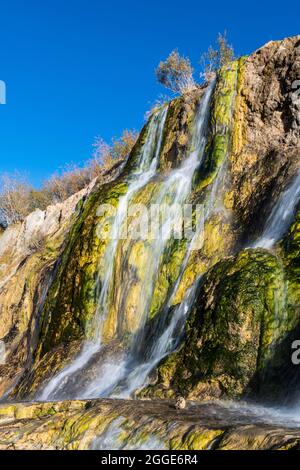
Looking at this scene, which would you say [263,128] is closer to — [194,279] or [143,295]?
[194,279]

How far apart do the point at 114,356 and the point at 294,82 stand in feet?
27.2

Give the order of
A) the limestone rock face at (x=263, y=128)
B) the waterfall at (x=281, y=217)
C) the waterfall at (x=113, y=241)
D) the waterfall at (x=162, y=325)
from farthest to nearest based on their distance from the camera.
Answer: the limestone rock face at (x=263, y=128) → the waterfall at (x=113, y=241) → the waterfall at (x=162, y=325) → the waterfall at (x=281, y=217)

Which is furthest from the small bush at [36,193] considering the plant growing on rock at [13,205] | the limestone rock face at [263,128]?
the limestone rock face at [263,128]

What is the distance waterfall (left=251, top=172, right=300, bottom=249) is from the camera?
12.0m

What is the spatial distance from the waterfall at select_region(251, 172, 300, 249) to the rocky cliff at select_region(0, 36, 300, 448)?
0.04m

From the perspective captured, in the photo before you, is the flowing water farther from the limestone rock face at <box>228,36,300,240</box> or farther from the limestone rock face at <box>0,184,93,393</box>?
the limestone rock face at <box>0,184,93,393</box>

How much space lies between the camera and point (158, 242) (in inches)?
610

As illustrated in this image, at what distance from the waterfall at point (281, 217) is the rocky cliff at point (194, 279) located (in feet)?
0.12

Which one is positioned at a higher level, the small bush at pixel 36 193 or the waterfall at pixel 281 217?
the small bush at pixel 36 193

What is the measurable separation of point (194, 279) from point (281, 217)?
258 cm

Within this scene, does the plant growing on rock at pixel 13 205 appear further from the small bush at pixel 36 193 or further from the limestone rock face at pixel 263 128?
the limestone rock face at pixel 263 128

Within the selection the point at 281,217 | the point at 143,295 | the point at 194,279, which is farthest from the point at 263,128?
the point at 143,295

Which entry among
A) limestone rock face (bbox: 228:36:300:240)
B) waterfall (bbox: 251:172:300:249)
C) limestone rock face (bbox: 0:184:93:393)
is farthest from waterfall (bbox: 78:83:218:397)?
limestone rock face (bbox: 0:184:93:393)

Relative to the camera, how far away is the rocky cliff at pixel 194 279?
9977mm
